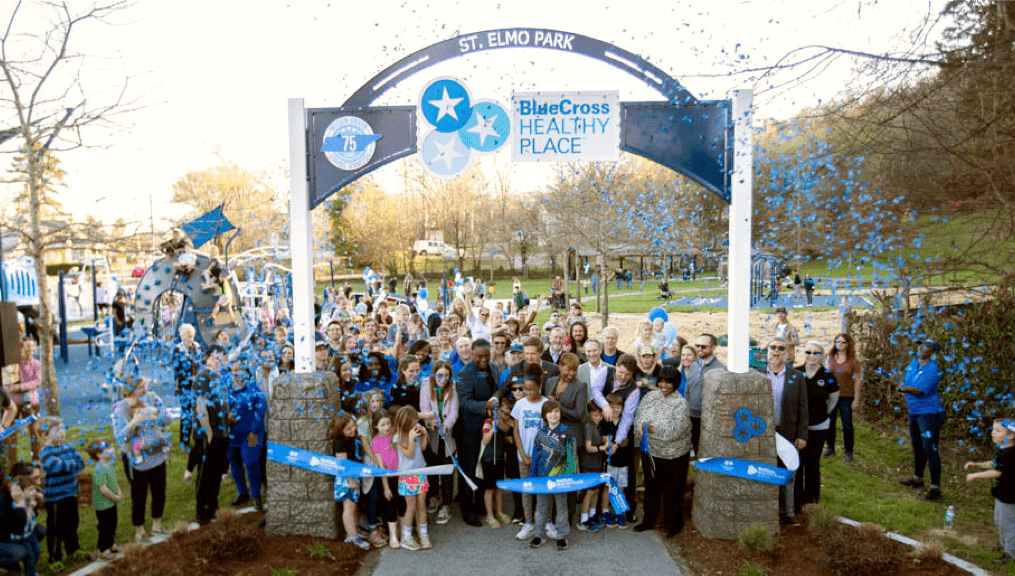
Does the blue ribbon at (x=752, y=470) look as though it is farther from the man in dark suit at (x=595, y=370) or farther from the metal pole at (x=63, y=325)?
the metal pole at (x=63, y=325)

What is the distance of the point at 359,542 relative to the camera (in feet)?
20.5

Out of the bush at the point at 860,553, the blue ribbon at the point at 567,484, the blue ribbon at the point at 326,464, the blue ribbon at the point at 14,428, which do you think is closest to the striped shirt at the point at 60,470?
the blue ribbon at the point at 14,428

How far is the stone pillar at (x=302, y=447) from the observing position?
6324 mm

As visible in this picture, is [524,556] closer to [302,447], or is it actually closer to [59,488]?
[302,447]

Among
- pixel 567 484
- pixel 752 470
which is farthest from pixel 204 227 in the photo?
pixel 752 470

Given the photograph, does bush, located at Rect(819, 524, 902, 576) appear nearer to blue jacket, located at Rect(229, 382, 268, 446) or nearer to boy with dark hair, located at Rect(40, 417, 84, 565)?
blue jacket, located at Rect(229, 382, 268, 446)

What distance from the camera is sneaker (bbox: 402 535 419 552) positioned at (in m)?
6.14

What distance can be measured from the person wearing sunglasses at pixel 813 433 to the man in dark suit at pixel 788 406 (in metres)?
0.22

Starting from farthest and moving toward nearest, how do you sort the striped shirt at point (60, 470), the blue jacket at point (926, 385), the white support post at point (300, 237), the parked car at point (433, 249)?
the parked car at point (433, 249) → the blue jacket at point (926, 385) → the white support post at point (300, 237) → the striped shirt at point (60, 470)

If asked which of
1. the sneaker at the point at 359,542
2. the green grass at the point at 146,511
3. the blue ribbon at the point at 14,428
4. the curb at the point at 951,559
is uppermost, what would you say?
the blue ribbon at the point at 14,428

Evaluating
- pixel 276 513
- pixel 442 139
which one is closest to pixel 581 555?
pixel 276 513

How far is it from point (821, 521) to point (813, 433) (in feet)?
3.27

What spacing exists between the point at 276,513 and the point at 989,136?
26.1 feet

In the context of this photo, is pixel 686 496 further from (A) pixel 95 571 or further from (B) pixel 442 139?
(A) pixel 95 571
